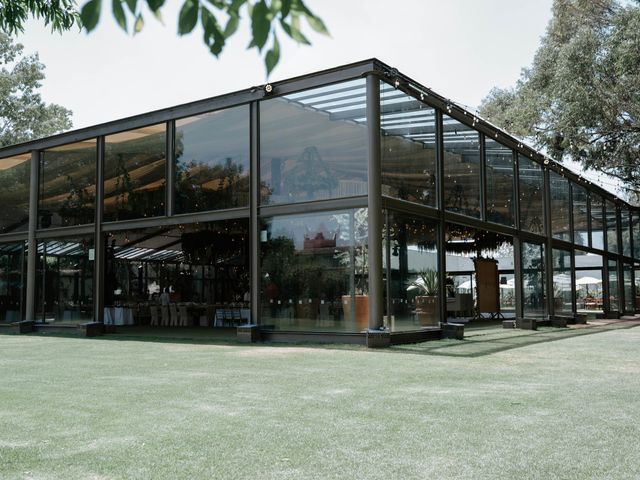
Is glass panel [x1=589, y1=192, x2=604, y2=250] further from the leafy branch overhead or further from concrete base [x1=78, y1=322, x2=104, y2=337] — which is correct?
the leafy branch overhead

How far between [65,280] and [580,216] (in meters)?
17.0

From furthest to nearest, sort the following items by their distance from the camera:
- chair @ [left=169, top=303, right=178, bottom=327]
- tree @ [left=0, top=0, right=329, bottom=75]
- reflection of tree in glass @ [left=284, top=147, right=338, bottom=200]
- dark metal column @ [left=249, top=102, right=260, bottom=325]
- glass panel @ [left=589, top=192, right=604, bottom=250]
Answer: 1. glass panel @ [left=589, top=192, right=604, bottom=250]
2. chair @ [left=169, top=303, right=178, bottom=327]
3. dark metal column @ [left=249, top=102, right=260, bottom=325]
4. reflection of tree in glass @ [left=284, top=147, right=338, bottom=200]
5. tree @ [left=0, top=0, right=329, bottom=75]

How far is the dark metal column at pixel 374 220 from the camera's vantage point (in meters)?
11.4

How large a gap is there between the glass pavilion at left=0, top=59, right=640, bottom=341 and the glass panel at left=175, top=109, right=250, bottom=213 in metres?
0.04

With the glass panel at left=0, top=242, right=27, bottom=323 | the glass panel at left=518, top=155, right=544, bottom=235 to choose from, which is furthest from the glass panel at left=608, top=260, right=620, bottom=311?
the glass panel at left=0, top=242, right=27, bottom=323

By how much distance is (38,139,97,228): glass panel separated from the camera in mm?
16344

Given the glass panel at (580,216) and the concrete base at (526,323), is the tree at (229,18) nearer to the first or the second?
the concrete base at (526,323)

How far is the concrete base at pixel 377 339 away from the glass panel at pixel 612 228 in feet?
60.4

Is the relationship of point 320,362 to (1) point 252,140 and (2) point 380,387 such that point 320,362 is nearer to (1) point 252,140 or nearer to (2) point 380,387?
(2) point 380,387

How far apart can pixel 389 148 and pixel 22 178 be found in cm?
1089

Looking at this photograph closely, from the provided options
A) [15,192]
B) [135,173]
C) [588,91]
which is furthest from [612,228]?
[15,192]

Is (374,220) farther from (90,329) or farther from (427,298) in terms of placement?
(90,329)

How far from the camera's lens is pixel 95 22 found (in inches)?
81.9

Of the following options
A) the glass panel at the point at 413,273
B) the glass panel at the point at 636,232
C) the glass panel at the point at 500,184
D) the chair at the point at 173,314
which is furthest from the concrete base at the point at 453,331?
the glass panel at the point at 636,232
